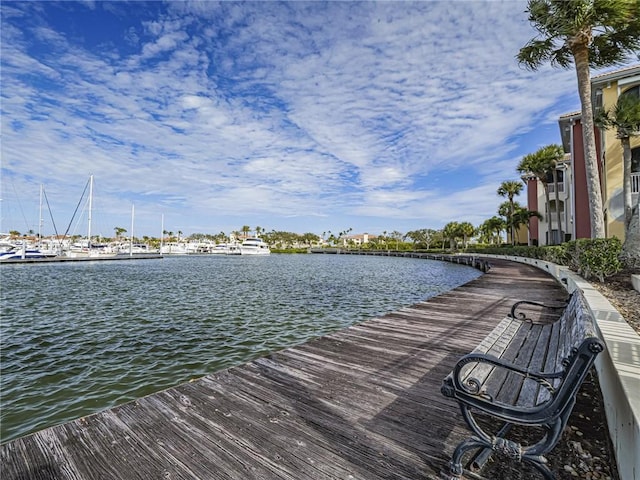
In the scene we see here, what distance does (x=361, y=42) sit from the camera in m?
10.6


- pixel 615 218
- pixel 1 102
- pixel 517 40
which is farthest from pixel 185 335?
pixel 615 218

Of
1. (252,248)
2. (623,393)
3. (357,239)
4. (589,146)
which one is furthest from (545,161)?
(357,239)

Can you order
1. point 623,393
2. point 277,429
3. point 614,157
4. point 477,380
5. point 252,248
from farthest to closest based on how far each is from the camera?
point 252,248
point 614,157
point 277,429
point 477,380
point 623,393

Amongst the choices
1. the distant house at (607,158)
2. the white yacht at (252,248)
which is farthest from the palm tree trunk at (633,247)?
the white yacht at (252,248)

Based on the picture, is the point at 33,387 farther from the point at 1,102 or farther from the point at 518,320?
the point at 1,102

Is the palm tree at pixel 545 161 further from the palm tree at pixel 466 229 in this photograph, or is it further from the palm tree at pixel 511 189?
the palm tree at pixel 466 229

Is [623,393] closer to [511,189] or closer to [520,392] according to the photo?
[520,392]

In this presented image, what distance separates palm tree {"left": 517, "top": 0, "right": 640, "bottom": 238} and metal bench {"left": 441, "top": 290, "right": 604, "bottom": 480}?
9778 millimetres

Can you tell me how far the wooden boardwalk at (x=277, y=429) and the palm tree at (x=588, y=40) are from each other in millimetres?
9860

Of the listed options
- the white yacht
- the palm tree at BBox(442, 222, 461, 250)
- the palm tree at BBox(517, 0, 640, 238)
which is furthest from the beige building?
the white yacht

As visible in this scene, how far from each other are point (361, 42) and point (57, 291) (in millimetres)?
17063

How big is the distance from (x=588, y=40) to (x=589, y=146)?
3421 mm

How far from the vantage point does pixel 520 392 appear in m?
2.18

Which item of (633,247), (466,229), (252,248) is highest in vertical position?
(466,229)
